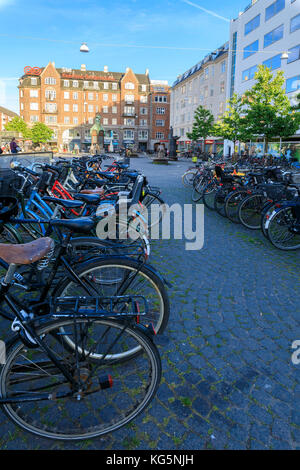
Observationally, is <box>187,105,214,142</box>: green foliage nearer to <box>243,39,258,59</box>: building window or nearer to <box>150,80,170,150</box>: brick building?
<box>243,39,258,59</box>: building window

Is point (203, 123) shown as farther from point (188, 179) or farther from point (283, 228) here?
point (283, 228)

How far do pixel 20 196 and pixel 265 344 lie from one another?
4134mm

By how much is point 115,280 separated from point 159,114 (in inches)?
3024

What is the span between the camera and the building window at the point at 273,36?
103ft

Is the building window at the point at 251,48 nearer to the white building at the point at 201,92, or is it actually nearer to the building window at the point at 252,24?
the building window at the point at 252,24

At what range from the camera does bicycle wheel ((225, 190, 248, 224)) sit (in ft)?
26.3

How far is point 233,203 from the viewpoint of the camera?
8.14 metres

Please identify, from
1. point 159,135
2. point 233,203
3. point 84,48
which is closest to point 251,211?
point 233,203

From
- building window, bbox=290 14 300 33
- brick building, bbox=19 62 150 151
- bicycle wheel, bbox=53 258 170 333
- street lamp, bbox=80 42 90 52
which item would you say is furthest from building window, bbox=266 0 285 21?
brick building, bbox=19 62 150 151

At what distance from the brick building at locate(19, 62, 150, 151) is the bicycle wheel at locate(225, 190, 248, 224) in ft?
214

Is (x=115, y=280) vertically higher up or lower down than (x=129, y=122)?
lower down

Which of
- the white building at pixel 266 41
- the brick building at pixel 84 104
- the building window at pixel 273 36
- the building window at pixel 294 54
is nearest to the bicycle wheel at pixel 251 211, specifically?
the white building at pixel 266 41

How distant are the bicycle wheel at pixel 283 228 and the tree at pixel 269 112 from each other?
1783 centimetres
